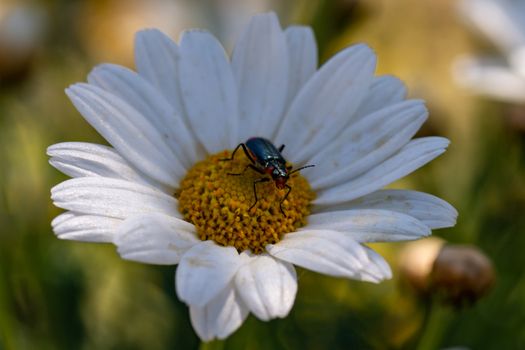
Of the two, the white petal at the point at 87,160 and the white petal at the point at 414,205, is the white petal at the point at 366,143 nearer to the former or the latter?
the white petal at the point at 414,205

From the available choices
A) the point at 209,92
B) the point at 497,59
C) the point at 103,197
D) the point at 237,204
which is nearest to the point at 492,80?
the point at 497,59

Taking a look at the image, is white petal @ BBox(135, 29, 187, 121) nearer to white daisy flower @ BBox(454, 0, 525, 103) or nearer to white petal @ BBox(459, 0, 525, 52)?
white daisy flower @ BBox(454, 0, 525, 103)

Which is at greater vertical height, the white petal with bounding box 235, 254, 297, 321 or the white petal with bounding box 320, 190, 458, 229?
the white petal with bounding box 320, 190, 458, 229

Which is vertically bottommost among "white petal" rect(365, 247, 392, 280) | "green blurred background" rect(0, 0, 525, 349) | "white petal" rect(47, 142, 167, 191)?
"green blurred background" rect(0, 0, 525, 349)

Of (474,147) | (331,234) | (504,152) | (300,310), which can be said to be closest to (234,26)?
(474,147)

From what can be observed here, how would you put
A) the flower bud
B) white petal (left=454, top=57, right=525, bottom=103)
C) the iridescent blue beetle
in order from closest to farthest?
the iridescent blue beetle → the flower bud → white petal (left=454, top=57, right=525, bottom=103)

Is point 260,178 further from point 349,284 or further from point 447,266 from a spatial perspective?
point 349,284

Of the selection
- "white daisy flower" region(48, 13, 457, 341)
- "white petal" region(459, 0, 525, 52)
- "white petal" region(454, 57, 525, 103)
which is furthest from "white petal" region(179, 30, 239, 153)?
"white petal" region(459, 0, 525, 52)
